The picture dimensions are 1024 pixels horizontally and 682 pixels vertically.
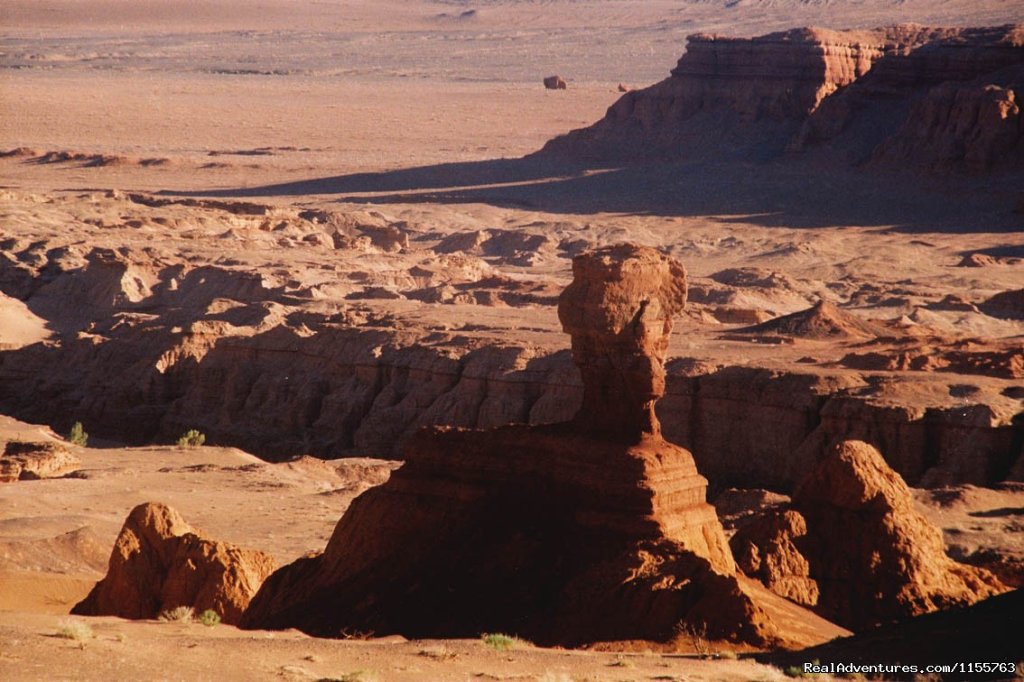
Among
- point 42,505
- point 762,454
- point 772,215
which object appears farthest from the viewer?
point 772,215

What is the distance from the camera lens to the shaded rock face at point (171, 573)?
21156 mm

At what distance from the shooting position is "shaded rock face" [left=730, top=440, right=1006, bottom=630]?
1995 cm

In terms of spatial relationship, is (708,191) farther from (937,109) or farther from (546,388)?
(546,388)

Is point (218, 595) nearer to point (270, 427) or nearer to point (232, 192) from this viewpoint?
→ point (270, 427)

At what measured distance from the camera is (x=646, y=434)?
19.7m

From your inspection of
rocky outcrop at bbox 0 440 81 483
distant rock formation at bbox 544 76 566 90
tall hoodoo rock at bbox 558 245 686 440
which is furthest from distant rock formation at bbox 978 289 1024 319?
distant rock formation at bbox 544 76 566 90

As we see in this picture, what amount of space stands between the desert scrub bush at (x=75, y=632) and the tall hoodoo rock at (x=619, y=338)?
7302mm

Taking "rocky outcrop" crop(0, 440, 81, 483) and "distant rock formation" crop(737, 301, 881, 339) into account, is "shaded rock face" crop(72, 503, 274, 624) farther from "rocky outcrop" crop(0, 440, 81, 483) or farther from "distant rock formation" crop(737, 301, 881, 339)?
"distant rock formation" crop(737, 301, 881, 339)

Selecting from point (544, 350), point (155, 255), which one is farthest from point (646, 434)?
point (155, 255)

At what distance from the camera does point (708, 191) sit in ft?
285

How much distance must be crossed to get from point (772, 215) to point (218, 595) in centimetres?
6224

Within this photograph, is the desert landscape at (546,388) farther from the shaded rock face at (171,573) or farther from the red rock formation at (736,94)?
the red rock formation at (736,94)

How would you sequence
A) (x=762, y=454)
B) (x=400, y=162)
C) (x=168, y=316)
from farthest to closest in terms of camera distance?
(x=400, y=162) < (x=168, y=316) < (x=762, y=454)

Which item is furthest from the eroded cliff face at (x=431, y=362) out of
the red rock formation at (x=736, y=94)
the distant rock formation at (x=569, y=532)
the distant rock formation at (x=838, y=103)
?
the red rock formation at (x=736, y=94)
